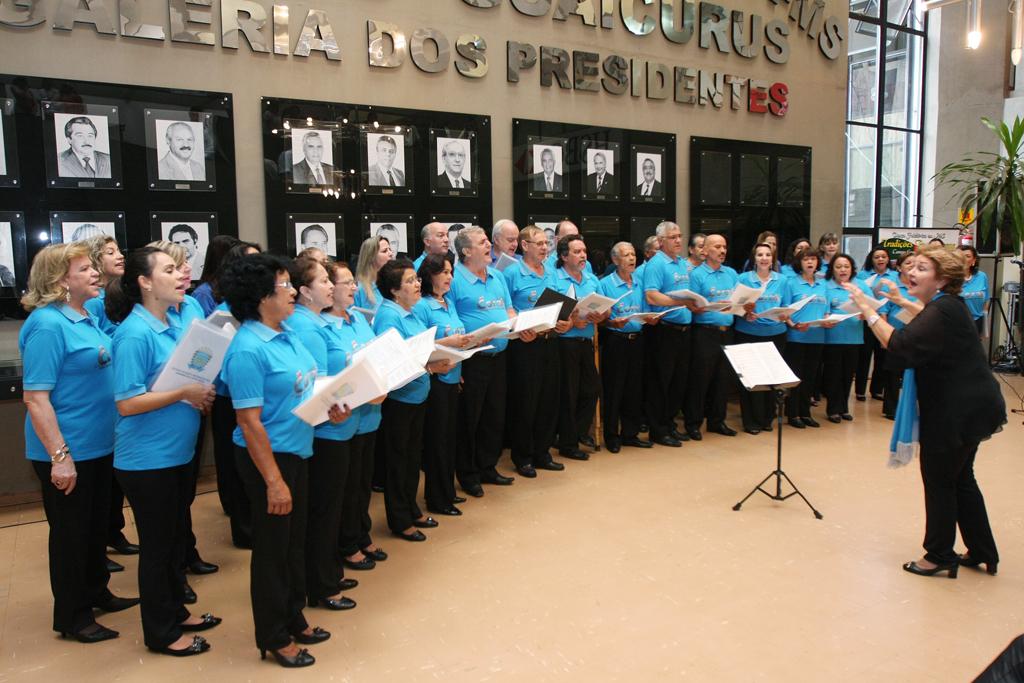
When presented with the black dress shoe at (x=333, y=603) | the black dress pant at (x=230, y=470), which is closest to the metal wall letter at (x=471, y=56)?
the black dress pant at (x=230, y=470)

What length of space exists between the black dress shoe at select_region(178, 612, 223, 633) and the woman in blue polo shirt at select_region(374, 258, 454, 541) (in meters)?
1.17

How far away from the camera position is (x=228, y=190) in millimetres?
5477

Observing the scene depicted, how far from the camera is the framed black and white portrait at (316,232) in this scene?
5742 mm

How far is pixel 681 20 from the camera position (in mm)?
7715

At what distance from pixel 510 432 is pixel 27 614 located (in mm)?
3208

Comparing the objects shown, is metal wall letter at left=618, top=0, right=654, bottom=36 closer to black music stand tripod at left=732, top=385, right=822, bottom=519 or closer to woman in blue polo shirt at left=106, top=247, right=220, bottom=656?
black music stand tripod at left=732, top=385, right=822, bottom=519

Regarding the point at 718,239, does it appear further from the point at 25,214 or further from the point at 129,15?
the point at 25,214

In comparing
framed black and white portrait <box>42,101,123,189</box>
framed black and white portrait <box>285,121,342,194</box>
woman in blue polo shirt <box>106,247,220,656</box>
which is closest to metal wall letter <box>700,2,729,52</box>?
framed black and white portrait <box>285,121,342,194</box>

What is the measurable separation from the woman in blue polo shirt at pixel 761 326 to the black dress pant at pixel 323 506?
4451mm

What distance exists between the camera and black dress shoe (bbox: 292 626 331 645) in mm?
3016

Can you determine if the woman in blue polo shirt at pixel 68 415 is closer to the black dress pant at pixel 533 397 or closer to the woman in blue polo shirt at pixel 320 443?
the woman in blue polo shirt at pixel 320 443

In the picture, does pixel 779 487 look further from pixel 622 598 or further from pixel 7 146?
pixel 7 146

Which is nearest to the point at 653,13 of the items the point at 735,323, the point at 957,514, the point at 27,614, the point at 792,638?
the point at 735,323

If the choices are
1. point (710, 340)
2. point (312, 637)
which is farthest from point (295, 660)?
point (710, 340)
